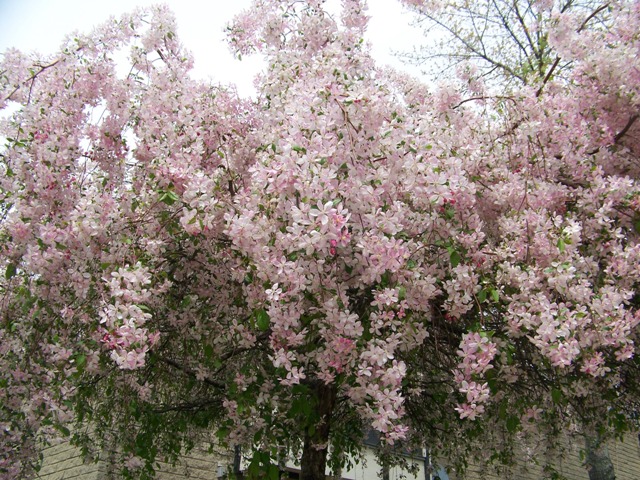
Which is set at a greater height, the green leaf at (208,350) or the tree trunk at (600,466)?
the green leaf at (208,350)

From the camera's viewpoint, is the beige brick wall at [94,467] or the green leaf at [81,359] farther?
the beige brick wall at [94,467]

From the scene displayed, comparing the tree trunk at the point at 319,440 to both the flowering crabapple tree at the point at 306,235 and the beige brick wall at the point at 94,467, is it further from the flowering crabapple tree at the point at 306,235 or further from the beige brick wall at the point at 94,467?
the beige brick wall at the point at 94,467

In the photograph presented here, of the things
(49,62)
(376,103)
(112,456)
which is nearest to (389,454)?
(112,456)

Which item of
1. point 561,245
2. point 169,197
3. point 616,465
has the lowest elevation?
point 616,465

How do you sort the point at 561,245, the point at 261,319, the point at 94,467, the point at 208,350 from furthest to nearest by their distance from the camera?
the point at 94,467 → the point at 208,350 → the point at 561,245 → the point at 261,319

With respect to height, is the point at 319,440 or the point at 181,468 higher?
the point at 319,440

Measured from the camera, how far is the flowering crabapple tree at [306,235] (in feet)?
10.2

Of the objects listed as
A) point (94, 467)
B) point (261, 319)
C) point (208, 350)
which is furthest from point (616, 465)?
point (261, 319)

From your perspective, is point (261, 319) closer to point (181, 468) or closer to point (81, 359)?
point (81, 359)

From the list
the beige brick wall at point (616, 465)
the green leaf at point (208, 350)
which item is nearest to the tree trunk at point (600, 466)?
the beige brick wall at point (616, 465)

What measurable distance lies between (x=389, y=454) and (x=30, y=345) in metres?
4.39

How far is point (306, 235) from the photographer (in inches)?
111

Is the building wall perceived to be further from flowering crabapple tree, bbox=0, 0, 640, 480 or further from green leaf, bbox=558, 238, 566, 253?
green leaf, bbox=558, 238, 566, 253

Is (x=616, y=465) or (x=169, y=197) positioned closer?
(x=169, y=197)
